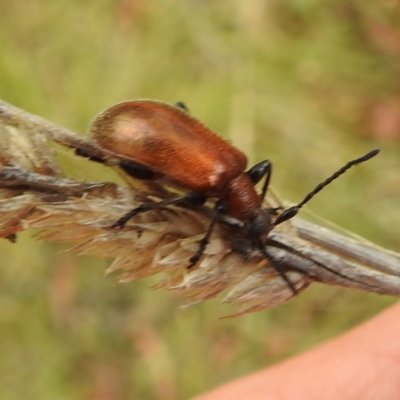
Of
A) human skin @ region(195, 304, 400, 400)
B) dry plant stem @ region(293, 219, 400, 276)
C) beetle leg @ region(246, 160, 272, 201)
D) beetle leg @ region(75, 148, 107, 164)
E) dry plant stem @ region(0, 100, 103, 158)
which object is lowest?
human skin @ region(195, 304, 400, 400)

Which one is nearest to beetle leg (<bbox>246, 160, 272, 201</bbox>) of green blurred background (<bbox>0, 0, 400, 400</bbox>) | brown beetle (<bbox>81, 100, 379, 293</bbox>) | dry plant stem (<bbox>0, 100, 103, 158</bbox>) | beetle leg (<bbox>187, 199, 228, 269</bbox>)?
brown beetle (<bbox>81, 100, 379, 293</bbox>)

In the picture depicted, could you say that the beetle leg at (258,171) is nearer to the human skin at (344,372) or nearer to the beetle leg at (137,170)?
the beetle leg at (137,170)

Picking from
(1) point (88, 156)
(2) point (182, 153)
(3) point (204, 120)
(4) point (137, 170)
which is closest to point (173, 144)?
(2) point (182, 153)

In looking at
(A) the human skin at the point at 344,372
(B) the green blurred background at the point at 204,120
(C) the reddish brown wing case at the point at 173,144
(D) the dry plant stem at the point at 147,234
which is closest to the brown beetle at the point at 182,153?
(C) the reddish brown wing case at the point at 173,144

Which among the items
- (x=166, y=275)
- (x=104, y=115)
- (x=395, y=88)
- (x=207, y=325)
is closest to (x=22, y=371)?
(x=207, y=325)

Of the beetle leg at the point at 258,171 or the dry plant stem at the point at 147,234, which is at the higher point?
the dry plant stem at the point at 147,234

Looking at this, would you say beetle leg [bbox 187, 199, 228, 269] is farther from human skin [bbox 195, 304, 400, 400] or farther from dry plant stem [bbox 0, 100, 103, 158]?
human skin [bbox 195, 304, 400, 400]

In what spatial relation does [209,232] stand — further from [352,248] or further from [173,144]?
[173,144]
